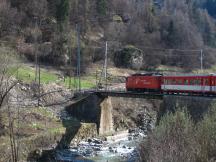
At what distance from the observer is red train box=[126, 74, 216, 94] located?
3834 centimetres

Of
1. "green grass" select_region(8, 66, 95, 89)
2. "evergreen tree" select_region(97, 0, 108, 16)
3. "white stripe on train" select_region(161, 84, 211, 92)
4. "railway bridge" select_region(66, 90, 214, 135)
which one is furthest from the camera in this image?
"evergreen tree" select_region(97, 0, 108, 16)

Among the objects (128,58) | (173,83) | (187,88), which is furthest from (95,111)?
(128,58)

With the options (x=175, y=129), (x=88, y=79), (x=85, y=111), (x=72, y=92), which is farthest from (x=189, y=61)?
(x=175, y=129)

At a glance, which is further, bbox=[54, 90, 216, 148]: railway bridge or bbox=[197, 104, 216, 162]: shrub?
bbox=[54, 90, 216, 148]: railway bridge

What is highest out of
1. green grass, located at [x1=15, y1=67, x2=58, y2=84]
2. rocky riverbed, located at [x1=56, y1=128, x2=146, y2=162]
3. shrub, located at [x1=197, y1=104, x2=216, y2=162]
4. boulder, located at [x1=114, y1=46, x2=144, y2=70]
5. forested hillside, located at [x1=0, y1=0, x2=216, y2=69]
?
forested hillside, located at [x1=0, y1=0, x2=216, y2=69]

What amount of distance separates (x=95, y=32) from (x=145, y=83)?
43.8 metres

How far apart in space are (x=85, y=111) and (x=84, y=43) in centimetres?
2959

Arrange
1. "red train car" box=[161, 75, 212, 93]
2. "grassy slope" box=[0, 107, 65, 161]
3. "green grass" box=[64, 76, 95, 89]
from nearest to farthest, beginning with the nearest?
"grassy slope" box=[0, 107, 65, 161]
"red train car" box=[161, 75, 212, 93]
"green grass" box=[64, 76, 95, 89]

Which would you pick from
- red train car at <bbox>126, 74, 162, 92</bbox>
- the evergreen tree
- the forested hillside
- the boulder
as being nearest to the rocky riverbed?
red train car at <bbox>126, 74, 162, 92</bbox>

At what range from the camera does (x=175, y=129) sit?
27000 millimetres

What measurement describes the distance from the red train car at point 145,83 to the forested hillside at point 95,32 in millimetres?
11286

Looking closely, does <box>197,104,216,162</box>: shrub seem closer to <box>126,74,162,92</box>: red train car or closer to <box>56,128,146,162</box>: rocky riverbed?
<box>56,128,146,162</box>: rocky riverbed

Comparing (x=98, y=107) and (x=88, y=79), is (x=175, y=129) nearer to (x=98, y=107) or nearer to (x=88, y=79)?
(x=98, y=107)

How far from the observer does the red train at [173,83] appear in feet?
126
